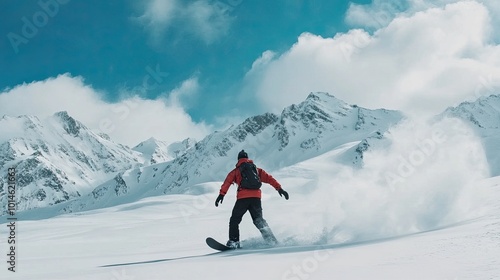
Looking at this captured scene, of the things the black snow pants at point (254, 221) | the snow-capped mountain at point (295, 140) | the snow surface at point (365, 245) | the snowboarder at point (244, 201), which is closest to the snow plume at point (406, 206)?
the snow surface at point (365, 245)

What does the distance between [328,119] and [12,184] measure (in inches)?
7191

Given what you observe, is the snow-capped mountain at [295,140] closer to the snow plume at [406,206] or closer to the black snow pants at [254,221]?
the snow plume at [406,206]

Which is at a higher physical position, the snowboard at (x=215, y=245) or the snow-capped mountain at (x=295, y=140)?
the snow-capped mountain at (x=295, y=140)

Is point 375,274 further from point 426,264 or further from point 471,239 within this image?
point 471,239

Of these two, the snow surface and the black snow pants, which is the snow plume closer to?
the snow surface

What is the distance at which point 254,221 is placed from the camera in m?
8.30

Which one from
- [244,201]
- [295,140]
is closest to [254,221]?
[244,201]

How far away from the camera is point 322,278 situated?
11.4 ft

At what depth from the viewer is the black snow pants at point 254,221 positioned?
26.3 ft

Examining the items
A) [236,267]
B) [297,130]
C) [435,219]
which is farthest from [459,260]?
[297,130]

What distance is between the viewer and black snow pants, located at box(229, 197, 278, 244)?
802 centimetres

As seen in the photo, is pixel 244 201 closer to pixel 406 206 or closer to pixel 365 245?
pixel 406 206

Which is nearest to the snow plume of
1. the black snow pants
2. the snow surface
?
the snow surface

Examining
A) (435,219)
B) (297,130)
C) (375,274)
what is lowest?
(375,274)
